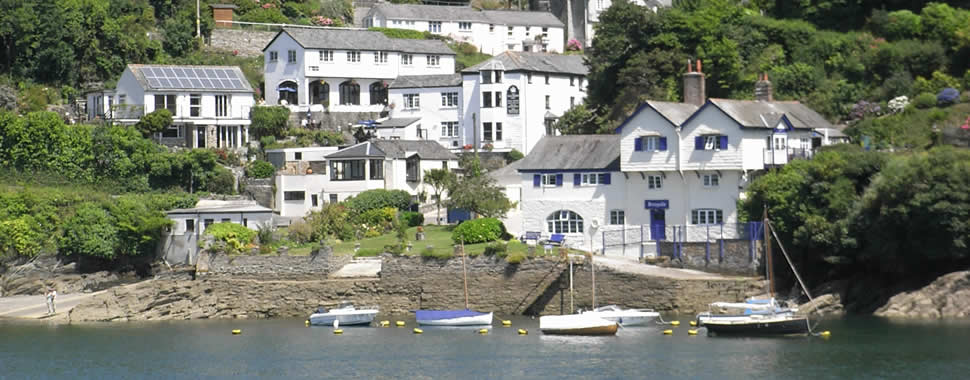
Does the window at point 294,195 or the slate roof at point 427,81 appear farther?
the slate roof at point 427,81

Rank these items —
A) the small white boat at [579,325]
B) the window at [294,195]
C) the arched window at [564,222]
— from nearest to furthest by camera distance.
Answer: the small white boat at [579,325]
the arched window at [564,222]
the window at [294,195]

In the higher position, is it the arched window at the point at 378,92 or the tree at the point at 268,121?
the arched window at the point at 378,92

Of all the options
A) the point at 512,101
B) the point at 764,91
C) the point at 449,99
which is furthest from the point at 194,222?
the point at 764,91

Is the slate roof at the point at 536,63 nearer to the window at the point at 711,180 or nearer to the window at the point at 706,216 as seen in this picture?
the window at the point at 711,180

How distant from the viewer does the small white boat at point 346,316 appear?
2409 inches

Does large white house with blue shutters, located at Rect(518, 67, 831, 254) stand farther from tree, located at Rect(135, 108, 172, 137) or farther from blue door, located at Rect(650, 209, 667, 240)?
tree, located at Rect(135, 108, 172, 137)

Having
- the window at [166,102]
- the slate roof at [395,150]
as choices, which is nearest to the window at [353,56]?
the slate roof at [395,150]

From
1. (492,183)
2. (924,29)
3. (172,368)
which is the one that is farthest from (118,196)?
(924,29)

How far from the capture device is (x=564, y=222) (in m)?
68.6

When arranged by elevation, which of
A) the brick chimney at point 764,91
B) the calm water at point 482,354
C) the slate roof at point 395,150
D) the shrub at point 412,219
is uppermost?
the brick chimney at point 764,91

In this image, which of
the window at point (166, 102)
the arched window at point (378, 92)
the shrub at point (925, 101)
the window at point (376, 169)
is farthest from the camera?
the arched window at point (378, 92)

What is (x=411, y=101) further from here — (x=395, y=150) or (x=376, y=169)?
(x=376, y=169)

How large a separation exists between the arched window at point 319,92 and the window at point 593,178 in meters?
28.6

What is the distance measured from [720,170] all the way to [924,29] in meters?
21.1
